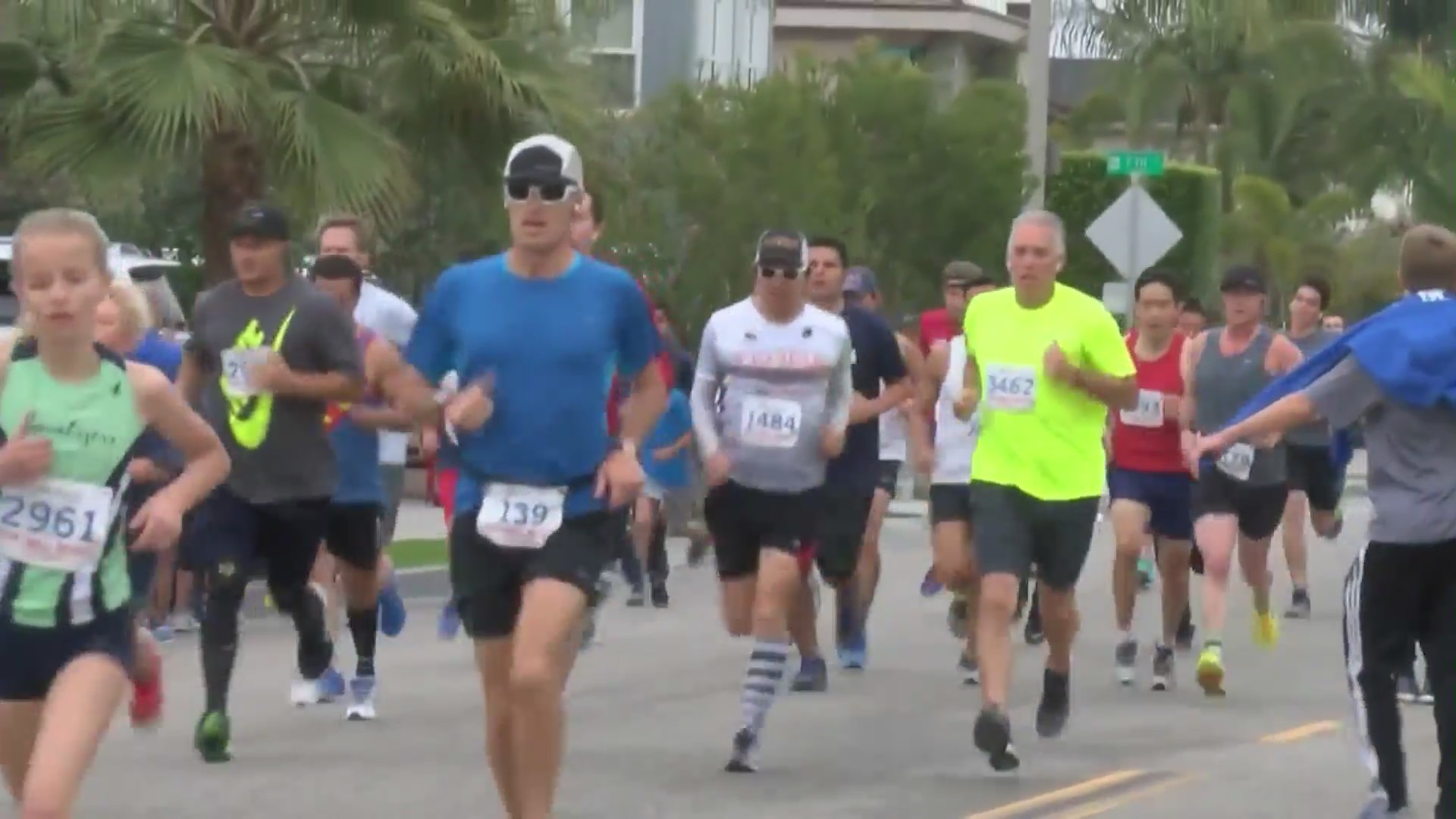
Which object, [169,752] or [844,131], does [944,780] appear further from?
[844,131]

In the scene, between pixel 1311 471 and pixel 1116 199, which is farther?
pixel 1116 199

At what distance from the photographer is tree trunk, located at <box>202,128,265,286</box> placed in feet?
60.6

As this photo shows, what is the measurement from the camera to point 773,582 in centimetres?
1052

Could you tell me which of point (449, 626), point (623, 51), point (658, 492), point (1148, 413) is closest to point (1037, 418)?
point (1148, 413)

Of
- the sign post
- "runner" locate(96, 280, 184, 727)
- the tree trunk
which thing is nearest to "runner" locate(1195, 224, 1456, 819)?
"runner" locate(96, 280, 184, 727)

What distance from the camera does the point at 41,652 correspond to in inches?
257

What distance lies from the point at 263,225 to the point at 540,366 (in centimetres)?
283

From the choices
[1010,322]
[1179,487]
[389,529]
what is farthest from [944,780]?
[389,529]

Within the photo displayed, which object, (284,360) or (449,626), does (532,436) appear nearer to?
(284,360)

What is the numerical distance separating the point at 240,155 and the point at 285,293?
8.08 meters

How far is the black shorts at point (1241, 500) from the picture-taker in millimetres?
13883

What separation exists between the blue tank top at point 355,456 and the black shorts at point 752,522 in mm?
1432

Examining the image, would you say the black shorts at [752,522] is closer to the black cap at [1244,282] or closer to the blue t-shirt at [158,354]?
the blue t-shirt at [158,354]

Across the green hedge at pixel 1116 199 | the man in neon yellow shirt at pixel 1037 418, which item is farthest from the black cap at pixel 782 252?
the green hedge at pixel 1116 199
